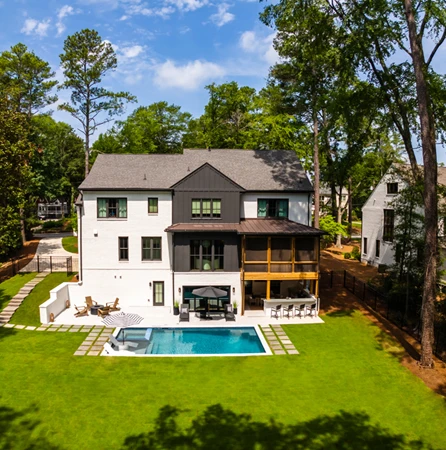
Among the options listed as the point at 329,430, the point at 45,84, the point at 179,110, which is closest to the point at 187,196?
the point at 329,430

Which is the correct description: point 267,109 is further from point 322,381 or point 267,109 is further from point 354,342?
point 322,381

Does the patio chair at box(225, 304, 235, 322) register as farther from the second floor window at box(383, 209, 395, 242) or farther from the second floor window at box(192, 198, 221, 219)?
the second floor window at box(383, 209, 395, 242)

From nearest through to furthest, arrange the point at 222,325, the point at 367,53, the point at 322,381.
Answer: the point at 322,381
the point at 367,53
the point at 222,325

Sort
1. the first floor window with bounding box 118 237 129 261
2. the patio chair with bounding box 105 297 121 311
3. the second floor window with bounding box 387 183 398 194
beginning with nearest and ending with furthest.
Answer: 1. the patio chair with bounding box 105 297 121 311
2. the first floor window with bounding box 118 237 129 261
3. the second floor window with bounding box 387 183 398 194

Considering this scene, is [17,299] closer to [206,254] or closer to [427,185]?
[206,254]

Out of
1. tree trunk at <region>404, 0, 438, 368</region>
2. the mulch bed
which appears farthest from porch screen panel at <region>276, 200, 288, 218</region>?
tree trunk at <region>404, 0, 438, 368</region>

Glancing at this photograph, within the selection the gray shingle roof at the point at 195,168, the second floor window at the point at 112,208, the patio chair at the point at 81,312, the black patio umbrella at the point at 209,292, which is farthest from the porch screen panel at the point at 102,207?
the black patio umbrella at the point at 209,292
